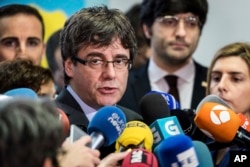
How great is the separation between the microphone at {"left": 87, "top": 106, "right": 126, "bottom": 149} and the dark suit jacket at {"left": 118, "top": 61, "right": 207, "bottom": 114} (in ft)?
5.34

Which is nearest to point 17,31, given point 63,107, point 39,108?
point 63,107

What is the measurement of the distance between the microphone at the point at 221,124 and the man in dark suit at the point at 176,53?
172 cm

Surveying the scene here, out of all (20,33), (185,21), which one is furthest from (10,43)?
(185,21)

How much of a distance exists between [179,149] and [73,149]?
1.14 feet

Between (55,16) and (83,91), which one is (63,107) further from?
(55,16)

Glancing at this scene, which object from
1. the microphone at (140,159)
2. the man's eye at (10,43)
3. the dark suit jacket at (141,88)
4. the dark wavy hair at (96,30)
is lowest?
the dark suit jacket at (141,88)

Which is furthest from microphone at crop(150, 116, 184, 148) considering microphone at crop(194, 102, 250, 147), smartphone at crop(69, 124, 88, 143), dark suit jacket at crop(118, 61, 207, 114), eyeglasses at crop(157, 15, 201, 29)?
eyeglasses at crop(157, 15, 201, 29)

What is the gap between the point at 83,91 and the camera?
10.4ft

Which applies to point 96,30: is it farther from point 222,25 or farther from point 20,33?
point 222,25

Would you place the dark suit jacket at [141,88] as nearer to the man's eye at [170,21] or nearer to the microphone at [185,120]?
the man's eye at [170,21]

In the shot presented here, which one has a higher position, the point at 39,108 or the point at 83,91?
the point at 39,108

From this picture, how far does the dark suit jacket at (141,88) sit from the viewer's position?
436 centimetres

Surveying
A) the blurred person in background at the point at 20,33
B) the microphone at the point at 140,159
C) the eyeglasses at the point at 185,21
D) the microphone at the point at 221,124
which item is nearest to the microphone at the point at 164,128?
the microphone at the point at 221,124

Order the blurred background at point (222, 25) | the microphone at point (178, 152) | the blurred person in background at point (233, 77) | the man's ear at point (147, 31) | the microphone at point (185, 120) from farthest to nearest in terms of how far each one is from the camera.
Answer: the blurred background at point (222, 25), the man's ear at point (147, 31), the blurred person in background at point (233, 77), the microphone at point (185, 120), the microphone at point (178, 152)
